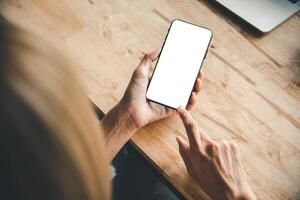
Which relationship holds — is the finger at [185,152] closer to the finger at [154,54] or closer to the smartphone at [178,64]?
the smartphone at [178,64]

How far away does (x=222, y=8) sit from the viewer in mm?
911

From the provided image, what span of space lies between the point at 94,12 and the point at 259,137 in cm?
46

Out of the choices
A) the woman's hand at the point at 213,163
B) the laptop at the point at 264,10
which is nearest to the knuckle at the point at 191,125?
the woman's hand at the point at 213,163

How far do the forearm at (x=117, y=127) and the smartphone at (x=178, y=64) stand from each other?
61mm

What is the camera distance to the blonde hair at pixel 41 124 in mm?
372

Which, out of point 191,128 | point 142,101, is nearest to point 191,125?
point 191,128

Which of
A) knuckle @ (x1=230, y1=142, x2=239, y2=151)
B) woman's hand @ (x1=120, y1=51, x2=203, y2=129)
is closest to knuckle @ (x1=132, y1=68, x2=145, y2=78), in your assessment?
woman's hand @ (x1=120, y1=51, x2=203, y2=129)

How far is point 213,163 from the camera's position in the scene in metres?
0.74

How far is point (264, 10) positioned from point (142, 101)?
0.37m

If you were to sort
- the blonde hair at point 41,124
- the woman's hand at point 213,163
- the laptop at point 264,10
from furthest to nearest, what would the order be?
the laptop at point 264,10 → the woman's hand at point 213,163 → the blonde hair at point 41,124

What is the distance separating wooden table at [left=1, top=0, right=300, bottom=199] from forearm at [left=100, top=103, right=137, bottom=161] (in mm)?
20

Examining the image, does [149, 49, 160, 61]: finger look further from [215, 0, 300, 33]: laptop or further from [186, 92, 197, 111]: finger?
[215, 0, 300, 33]: laptop

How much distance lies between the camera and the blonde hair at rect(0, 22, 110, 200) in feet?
1.22

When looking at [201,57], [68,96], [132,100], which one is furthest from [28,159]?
[201,57]
